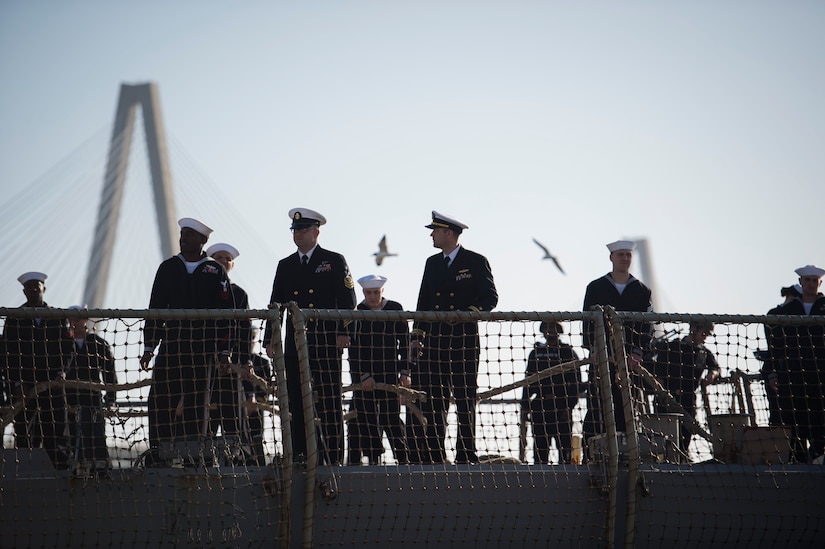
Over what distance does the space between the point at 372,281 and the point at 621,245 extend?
7.09ft

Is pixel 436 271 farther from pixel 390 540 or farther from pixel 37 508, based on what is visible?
pixel 37 508

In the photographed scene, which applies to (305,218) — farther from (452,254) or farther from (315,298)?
(452,254)

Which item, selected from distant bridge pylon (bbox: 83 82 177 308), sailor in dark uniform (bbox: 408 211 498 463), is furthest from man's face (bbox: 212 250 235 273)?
distant bridge pylon (bbox: 83 82 177 308)

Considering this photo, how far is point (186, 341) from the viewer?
220 inches

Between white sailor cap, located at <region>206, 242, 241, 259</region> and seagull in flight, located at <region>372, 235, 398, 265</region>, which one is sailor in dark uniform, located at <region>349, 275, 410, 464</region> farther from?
seagull in flight, located at <region>372, 235, 398, 265</region>

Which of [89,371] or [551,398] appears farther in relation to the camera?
[551,398]

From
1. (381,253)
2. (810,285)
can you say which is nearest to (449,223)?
(810,285)

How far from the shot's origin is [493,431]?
578 cm

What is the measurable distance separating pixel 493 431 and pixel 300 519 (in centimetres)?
136

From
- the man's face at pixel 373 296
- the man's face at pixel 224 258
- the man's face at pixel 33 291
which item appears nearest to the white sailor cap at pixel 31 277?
the man's face at pixel 33 291

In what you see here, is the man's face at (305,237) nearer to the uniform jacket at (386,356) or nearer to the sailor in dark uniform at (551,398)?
the uniform jacket at (386,356)

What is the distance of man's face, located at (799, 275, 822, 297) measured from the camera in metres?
8.52

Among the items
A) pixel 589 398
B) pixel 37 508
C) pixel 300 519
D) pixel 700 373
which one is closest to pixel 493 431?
pixel 589 398

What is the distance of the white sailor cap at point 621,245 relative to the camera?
7698 mm
